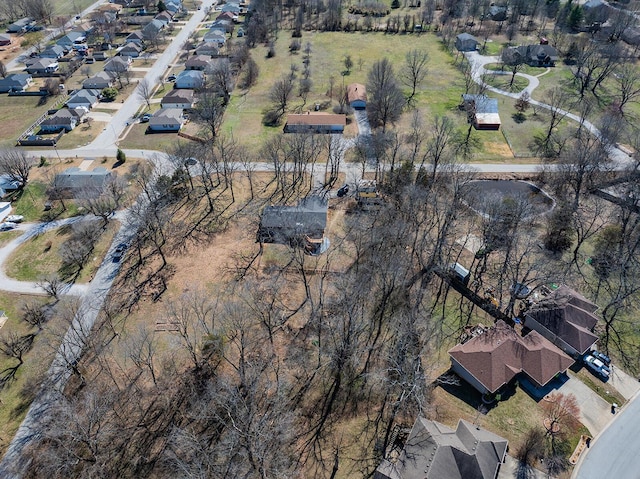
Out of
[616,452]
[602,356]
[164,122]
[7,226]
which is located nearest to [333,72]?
[164,122]

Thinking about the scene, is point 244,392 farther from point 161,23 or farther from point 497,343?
point 161,23

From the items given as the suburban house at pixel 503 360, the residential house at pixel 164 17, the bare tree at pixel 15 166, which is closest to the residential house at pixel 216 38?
the residential house at pixel 164 17

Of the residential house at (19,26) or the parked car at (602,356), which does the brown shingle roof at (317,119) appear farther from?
the residential house at (19,26)

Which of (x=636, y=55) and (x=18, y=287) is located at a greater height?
(x=636, y=55)

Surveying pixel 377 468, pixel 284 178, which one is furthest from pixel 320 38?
pixel 377 468

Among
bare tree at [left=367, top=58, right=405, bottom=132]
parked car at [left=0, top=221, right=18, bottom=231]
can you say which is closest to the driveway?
bare tree at [left=367, top=58, right=405, bottom=132]

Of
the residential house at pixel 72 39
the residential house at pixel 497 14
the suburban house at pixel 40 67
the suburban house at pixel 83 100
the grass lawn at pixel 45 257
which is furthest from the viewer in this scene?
the residential house at pixel 497 14
